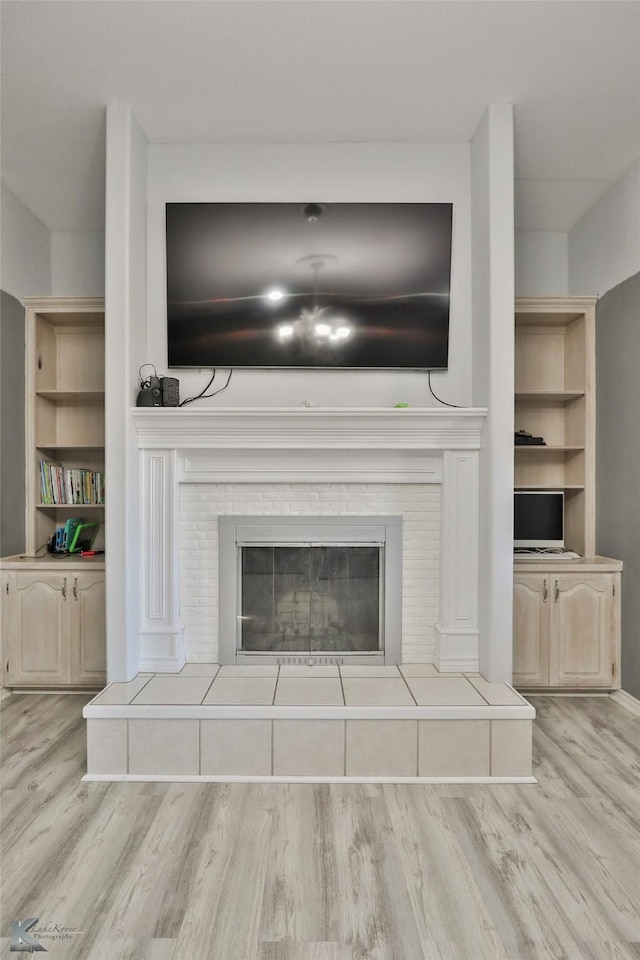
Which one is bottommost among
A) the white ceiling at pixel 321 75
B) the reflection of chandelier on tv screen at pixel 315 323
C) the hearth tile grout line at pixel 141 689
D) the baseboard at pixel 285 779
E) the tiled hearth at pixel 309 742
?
the baseboard at pixel 285 779

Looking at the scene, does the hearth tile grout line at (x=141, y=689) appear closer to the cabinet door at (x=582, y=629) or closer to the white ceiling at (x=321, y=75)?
the cabinet door at (x=582, y=629)

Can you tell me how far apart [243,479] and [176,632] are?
81 cm

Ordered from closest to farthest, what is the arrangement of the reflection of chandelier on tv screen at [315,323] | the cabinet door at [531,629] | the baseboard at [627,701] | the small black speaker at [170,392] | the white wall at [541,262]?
the small black speaker at [170,392], the reflection of chandelier on tv screen at [315,323], the baseboard at [627,701], the cabinet door at [531,629], the white wall at [541,262]

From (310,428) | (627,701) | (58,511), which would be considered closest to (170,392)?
(310,428)

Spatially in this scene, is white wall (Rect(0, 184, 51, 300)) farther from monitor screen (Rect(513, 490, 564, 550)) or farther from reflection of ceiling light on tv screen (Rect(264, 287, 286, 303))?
monitor screen (Rect(513, 490, 564, 550))

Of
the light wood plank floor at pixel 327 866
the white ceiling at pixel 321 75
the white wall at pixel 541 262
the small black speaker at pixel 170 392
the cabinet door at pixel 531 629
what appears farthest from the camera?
the white wall at pixel 541 262

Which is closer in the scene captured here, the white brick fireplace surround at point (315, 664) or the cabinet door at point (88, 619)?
the white brick fireplace surround at point (315, 664)

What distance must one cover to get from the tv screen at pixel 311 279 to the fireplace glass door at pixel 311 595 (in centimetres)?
97

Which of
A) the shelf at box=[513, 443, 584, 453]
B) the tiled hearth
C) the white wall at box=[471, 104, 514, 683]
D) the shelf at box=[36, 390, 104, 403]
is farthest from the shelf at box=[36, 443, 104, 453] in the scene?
the shelf at box=[513, 443, 584, 453]

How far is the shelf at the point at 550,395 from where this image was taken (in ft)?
11.4

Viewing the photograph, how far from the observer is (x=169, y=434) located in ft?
9.39

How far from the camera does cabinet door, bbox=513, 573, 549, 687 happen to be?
329 cm

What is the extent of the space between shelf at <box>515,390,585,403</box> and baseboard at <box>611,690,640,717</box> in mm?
1694

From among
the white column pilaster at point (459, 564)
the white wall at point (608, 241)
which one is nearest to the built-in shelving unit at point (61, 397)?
the white column pilaster at point (459, 564)
